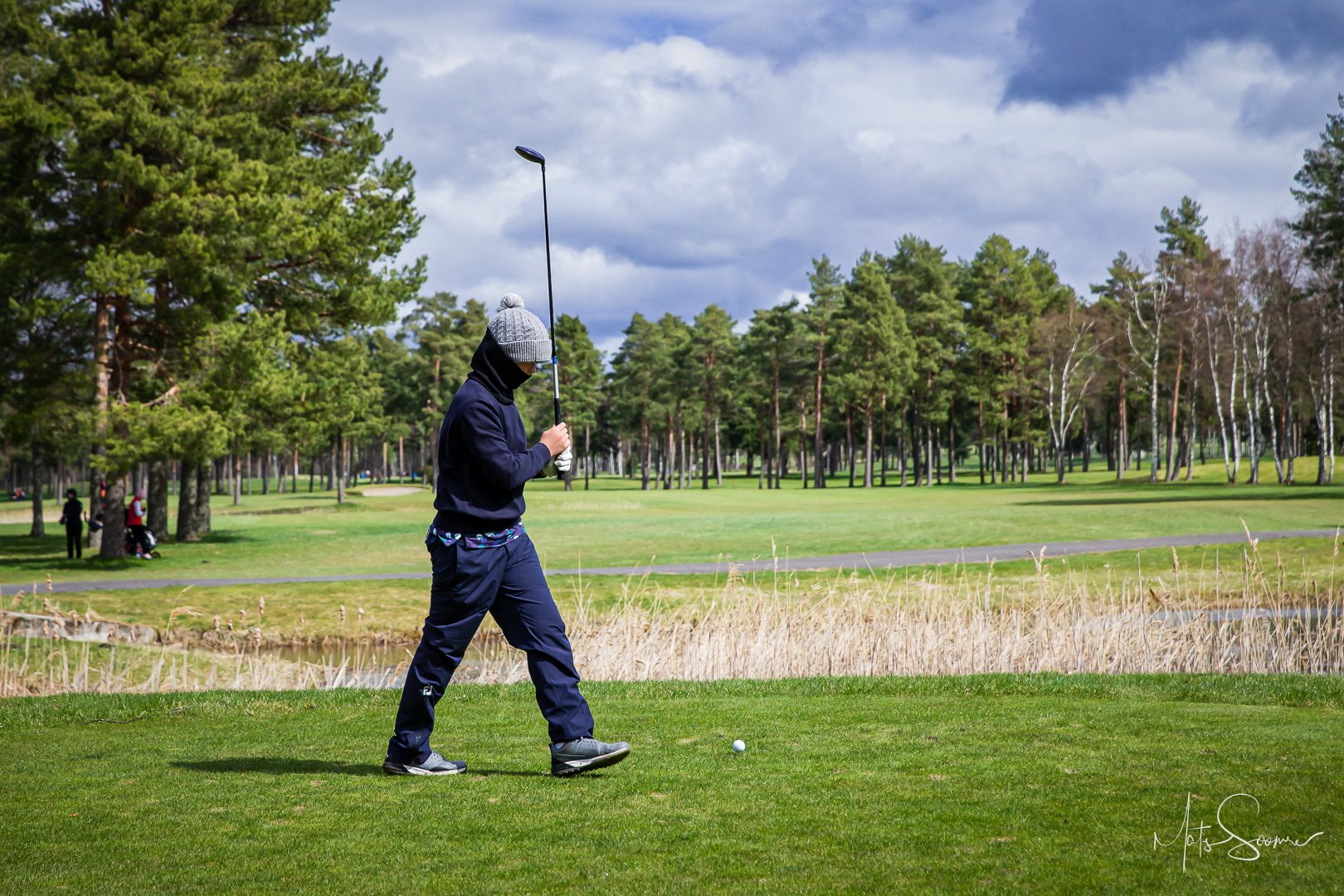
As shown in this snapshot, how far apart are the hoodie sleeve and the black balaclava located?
21cm

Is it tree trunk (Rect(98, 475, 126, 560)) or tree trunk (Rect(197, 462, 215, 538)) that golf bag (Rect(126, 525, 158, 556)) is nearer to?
tree trunk (Rect(98, 475, 126, 560))

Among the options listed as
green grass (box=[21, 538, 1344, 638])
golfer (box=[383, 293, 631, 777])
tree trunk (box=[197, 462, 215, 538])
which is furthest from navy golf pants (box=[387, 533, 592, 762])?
tree trunk (box=[197, 462, 215, 538])

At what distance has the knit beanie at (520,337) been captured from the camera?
235 inches

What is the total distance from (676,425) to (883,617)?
78.0 m

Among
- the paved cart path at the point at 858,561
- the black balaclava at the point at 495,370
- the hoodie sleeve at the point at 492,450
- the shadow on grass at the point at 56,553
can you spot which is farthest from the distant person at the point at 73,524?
the hoodie sleeve at the point at 492,450

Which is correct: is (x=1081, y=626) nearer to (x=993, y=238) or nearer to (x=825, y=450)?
(x=993, y=238)

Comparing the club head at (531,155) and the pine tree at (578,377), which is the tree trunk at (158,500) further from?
the pine tree at (578,377)

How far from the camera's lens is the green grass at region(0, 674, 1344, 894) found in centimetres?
415

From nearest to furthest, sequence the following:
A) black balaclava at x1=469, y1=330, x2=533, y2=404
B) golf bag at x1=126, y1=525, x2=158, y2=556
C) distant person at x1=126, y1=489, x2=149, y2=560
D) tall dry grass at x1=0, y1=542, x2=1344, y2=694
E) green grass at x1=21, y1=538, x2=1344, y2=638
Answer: black balaclava at x1=469, y1=330, x2=533, y2=404
tall dry grass at x1=0, y1=542, x2=1344, y2=694
green grass at x1=21, y1=538, x2=1344, y2=638
distant person at x1=126, y1=489, x2=149, y2=560
golf bag at x1=126, y1=525, x2=158, y2=556

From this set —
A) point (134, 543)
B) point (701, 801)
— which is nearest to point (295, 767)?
point (701, 801)

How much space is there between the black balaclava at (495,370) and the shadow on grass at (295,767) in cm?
210

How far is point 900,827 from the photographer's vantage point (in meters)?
4.70

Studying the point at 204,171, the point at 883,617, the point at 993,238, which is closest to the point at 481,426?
the point at 883,617
